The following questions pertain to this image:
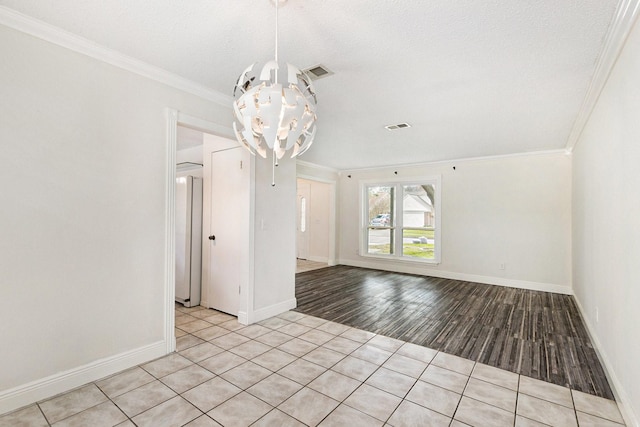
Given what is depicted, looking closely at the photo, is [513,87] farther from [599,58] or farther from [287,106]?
[287,106]

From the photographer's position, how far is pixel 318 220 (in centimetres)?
833

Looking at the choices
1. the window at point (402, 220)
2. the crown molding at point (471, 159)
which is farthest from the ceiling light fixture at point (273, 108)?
the window at point (402, 220)

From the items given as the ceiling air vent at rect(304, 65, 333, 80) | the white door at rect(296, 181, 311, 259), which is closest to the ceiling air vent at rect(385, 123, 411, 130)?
the ceiling air vent at rect(304, 65, 333, 80)

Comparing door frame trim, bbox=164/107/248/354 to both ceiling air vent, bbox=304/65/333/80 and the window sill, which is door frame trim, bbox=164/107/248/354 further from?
the window sill

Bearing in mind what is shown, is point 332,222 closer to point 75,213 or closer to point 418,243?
point 418,243

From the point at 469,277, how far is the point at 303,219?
14.8 feet

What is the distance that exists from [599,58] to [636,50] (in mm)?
590

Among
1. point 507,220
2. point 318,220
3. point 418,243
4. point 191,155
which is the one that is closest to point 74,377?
point 191,155

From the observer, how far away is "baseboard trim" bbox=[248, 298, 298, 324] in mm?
3480

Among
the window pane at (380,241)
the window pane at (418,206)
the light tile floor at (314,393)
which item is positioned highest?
the window pane at (418,206)

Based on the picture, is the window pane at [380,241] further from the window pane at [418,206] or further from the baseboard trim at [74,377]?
the baseboard trim at [74,377]

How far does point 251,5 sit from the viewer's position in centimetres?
175

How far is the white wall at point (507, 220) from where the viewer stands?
200 inches

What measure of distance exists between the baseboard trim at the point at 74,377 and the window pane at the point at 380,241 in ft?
17.4
